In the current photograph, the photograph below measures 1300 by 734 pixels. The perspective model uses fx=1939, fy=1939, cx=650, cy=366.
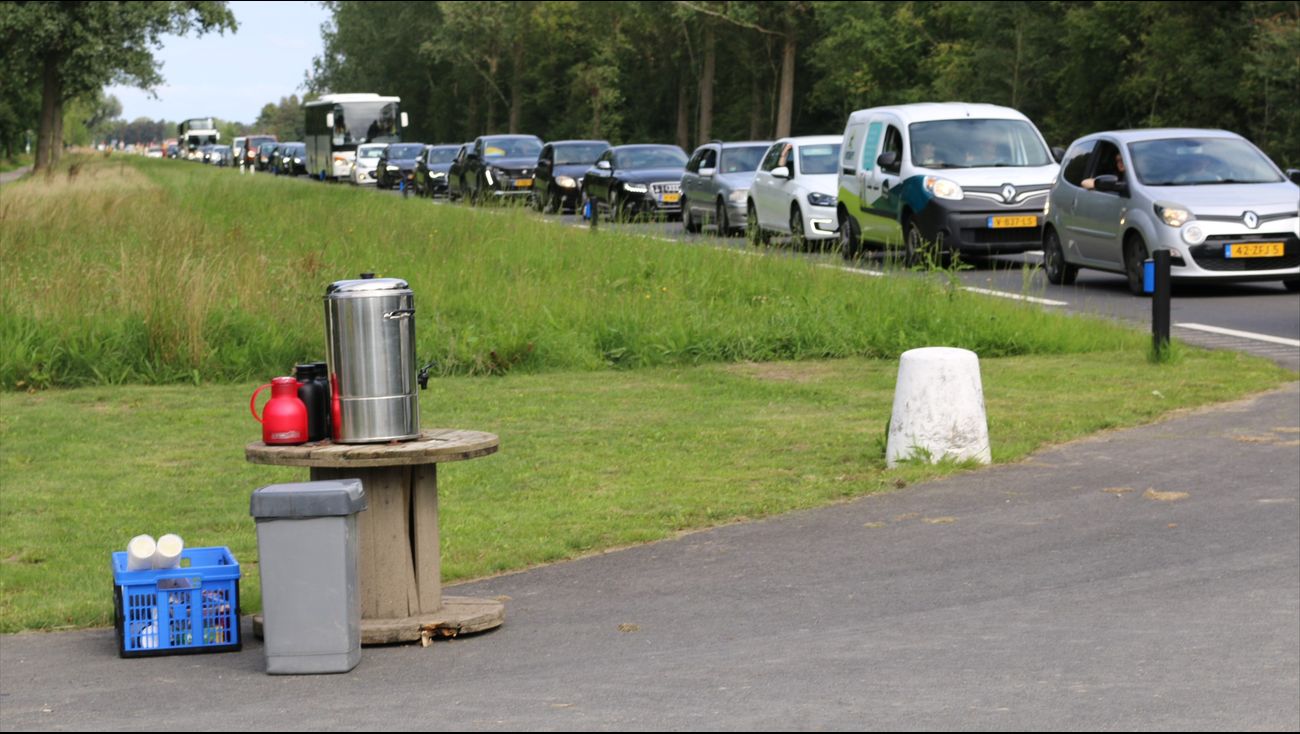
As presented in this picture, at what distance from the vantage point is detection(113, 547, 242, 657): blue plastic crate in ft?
22.8

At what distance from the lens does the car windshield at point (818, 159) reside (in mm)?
29016

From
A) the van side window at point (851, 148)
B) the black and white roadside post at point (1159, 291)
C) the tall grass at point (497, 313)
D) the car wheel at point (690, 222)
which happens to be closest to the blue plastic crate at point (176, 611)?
the tall grass at point (497, 313)

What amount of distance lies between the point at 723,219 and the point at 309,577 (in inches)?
1023

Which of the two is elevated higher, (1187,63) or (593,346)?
(1187,63)

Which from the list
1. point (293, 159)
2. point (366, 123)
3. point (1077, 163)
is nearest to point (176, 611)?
point (1077, 163)

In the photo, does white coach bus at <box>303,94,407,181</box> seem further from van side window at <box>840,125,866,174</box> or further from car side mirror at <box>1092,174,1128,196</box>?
car side mirror at <box>1092,174,1128,196</box>

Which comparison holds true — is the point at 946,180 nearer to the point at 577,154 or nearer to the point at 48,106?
the point at 577,154

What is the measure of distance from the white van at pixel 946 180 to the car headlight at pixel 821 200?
1513 millimetres

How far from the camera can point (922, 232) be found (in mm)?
23516

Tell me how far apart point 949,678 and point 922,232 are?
58.2 ft

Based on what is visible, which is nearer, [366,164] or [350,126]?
[366,164]

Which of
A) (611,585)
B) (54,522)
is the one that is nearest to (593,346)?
(54,522)

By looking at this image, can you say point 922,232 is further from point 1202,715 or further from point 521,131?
point 521,131

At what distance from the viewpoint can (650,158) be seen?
38.5 metres
